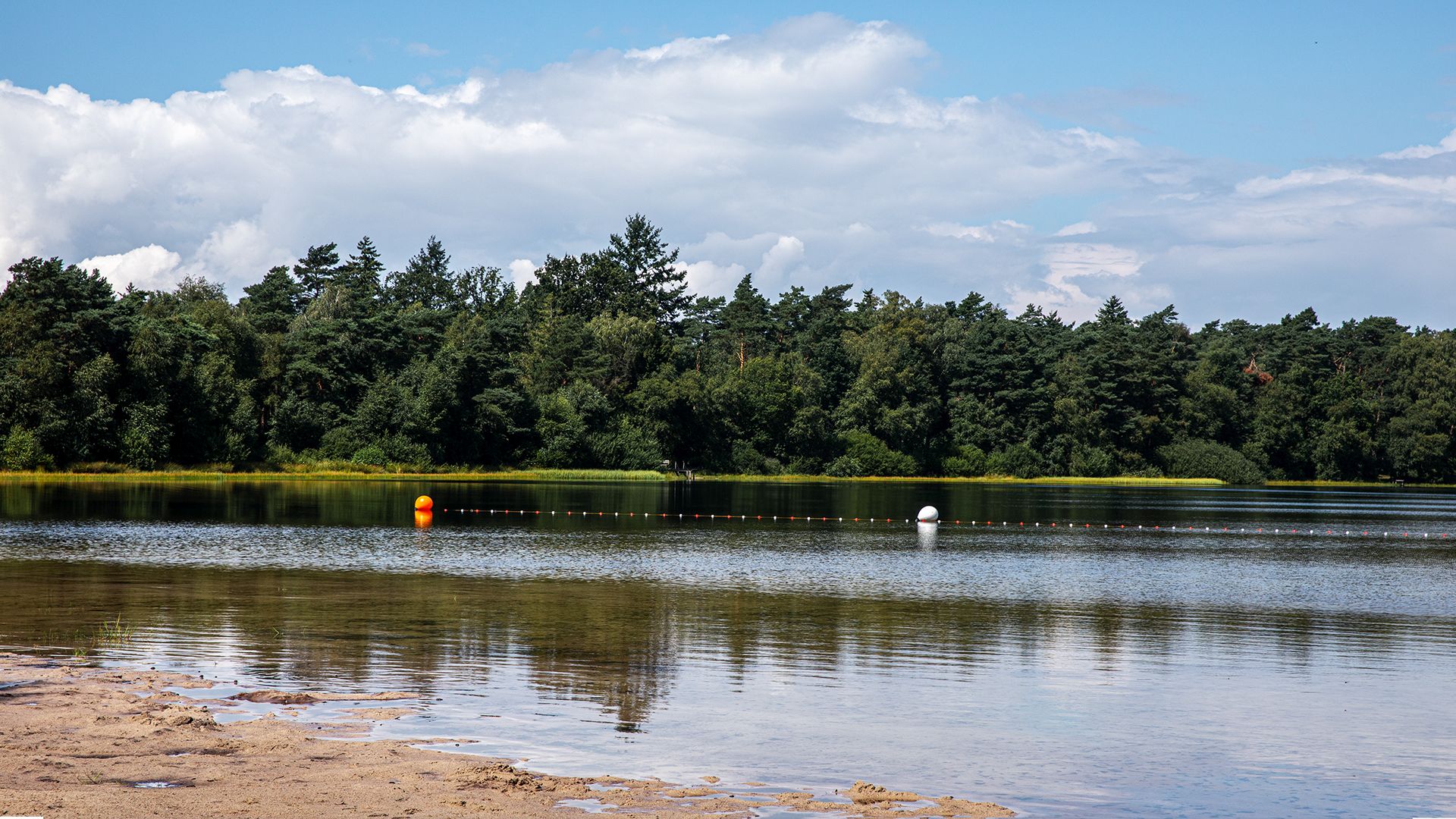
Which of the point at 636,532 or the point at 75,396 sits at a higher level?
the point at 75,396

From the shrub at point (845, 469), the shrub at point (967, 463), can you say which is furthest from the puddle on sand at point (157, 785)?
the shrub at point (967, 463)

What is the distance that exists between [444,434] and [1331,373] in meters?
118

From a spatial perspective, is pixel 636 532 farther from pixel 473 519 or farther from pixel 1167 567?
pixel 1167 567

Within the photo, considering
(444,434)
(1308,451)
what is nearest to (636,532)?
(444,434)

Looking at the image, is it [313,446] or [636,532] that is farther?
[313,446]

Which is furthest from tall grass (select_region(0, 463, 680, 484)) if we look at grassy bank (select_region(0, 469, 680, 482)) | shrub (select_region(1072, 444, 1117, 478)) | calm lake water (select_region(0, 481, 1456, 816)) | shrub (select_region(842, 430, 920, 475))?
shrub (select_region(1072, 444, 1117, 478))

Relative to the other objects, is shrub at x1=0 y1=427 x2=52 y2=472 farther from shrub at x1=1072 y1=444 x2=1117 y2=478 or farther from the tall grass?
shrub at x1=1072 y1=444 x2=1117 y2=478

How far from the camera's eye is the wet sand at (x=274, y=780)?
400 inches

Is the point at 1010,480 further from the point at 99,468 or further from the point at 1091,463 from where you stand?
the point at 99,468

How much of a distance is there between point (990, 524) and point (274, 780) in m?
53.9

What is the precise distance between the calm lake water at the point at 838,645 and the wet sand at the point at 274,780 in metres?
0.87

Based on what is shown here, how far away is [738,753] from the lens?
1347 cm

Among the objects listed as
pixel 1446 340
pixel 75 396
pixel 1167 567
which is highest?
pixel 1446 340

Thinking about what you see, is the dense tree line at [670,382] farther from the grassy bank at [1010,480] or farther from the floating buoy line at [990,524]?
the floating buoy line at [990,524]
